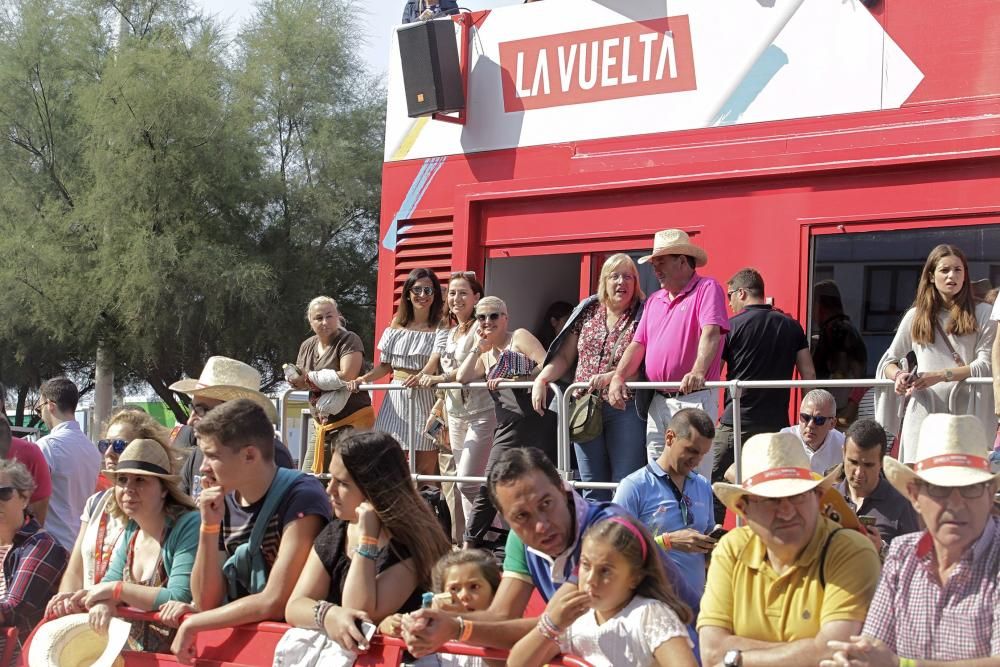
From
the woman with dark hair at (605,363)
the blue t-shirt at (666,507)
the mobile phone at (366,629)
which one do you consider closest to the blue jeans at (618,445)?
the woman with dark hair at (605,363)

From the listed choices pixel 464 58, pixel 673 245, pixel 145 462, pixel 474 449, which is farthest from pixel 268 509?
pixel 464 58

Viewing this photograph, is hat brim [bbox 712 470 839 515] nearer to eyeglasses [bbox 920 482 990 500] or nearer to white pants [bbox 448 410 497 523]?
eyeglasses [bbox 920 482 990 500]

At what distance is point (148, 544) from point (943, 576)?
11.6 feet

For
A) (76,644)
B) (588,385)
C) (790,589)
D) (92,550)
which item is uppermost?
(588,385)

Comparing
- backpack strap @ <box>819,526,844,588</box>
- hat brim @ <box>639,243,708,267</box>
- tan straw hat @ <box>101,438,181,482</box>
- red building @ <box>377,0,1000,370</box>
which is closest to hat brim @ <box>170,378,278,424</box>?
tan straw hat @ <box>101,438,181,482</box>

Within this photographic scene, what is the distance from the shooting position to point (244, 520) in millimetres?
5617

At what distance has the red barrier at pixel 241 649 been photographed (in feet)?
15.5

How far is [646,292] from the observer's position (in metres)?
8.77

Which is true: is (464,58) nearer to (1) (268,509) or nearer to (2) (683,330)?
(2) (683,330)

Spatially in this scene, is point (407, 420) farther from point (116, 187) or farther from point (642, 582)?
point (116, 187)

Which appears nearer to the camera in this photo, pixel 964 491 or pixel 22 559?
pixel 964 491

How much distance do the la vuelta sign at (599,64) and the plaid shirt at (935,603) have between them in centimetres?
541

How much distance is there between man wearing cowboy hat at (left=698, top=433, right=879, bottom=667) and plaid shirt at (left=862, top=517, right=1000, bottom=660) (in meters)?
0.15

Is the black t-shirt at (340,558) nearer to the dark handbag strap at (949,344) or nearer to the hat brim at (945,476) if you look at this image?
the hat brim at (945,476)
